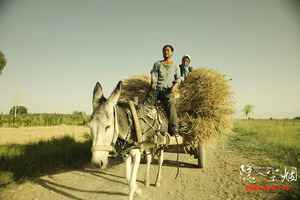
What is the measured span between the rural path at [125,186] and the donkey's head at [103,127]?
1938 millimetres

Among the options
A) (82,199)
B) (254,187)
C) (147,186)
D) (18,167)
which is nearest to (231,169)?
(254,187)

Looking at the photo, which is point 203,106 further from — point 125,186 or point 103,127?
point 103,127

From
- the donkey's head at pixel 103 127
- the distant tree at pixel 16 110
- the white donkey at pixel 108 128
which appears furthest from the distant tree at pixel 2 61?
the donkey's head at pixel 103 127

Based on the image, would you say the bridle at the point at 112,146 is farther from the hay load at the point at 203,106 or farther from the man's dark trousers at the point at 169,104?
the hay load at the point at 203,106

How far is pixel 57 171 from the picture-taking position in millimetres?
7254

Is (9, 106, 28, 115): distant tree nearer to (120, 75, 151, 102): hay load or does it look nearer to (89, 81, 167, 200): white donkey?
(120, 75, 151, 102): hay load

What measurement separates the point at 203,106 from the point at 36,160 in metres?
5.48

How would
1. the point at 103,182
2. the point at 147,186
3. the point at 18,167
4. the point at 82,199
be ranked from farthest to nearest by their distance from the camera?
the point at 18,167 → the point at 103,182 → the point at 147,186 → the point at 82,199

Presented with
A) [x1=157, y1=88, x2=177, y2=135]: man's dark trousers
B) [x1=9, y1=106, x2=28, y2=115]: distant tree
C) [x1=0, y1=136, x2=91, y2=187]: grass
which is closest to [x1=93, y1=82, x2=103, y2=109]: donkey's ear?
[x1=157, y1=88, x2=177, y2=135]: man's dark trousers

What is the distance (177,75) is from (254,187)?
317 cm

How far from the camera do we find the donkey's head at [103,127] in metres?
3.53

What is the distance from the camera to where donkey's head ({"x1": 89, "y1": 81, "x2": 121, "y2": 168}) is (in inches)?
139

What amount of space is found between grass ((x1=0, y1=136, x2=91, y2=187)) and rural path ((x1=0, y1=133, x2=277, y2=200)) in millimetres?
485

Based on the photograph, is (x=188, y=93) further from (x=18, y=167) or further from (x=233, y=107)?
(x=18, y=167)
